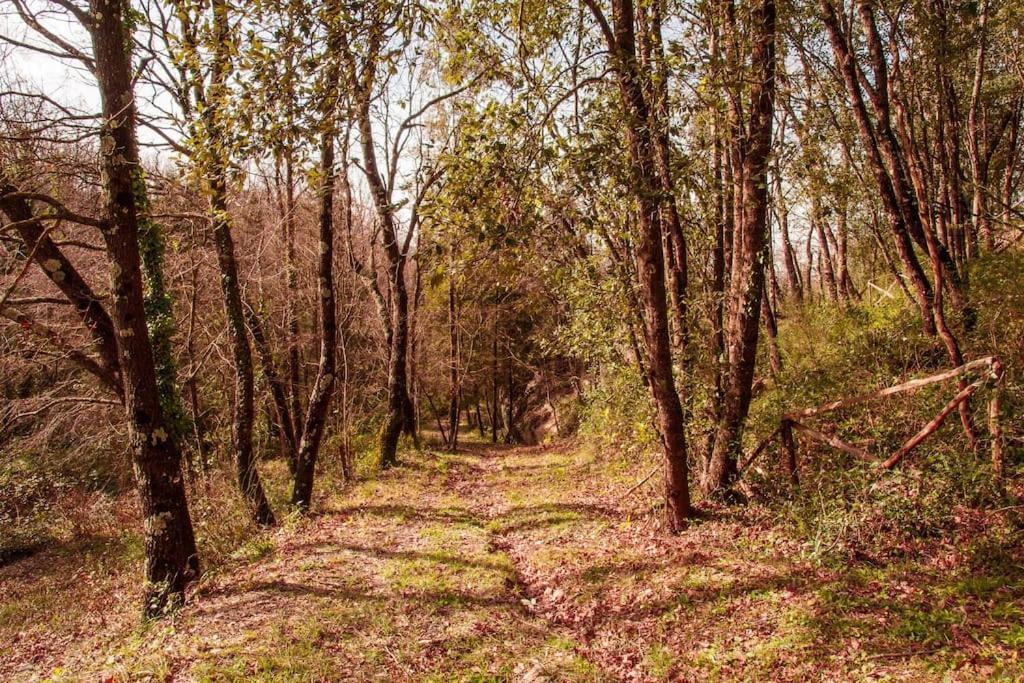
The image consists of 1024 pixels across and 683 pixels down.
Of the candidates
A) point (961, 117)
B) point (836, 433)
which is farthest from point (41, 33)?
point (961, 117)

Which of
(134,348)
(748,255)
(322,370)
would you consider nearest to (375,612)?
(134,348)

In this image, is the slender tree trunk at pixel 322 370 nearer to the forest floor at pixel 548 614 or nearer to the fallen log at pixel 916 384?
the forest floor at pixel 548 614

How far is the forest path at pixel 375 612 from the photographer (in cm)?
507

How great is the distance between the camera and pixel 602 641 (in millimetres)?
5746

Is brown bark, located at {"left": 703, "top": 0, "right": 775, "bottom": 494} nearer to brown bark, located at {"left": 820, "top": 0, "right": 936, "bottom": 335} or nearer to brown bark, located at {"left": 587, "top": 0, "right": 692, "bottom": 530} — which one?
brown bark, located at {"left": 587, "top": 0, "right": 692, "bottom": 530}

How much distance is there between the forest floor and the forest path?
0.09 ft

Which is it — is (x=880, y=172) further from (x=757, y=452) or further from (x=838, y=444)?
(x=757, y=452)

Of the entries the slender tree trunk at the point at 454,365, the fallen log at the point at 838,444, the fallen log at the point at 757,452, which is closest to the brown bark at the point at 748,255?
the fallen log at the point at 757,452

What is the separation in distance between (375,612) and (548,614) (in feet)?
6.46

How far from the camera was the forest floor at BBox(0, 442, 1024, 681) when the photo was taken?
15.4 ft

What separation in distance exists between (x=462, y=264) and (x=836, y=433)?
591 cm

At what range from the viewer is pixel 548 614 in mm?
6531

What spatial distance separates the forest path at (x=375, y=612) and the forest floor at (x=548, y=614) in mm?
28

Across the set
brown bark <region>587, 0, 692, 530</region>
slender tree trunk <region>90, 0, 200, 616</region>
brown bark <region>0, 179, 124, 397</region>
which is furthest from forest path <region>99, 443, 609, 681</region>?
brown bark <region>0, 179, 124, 397</region>
